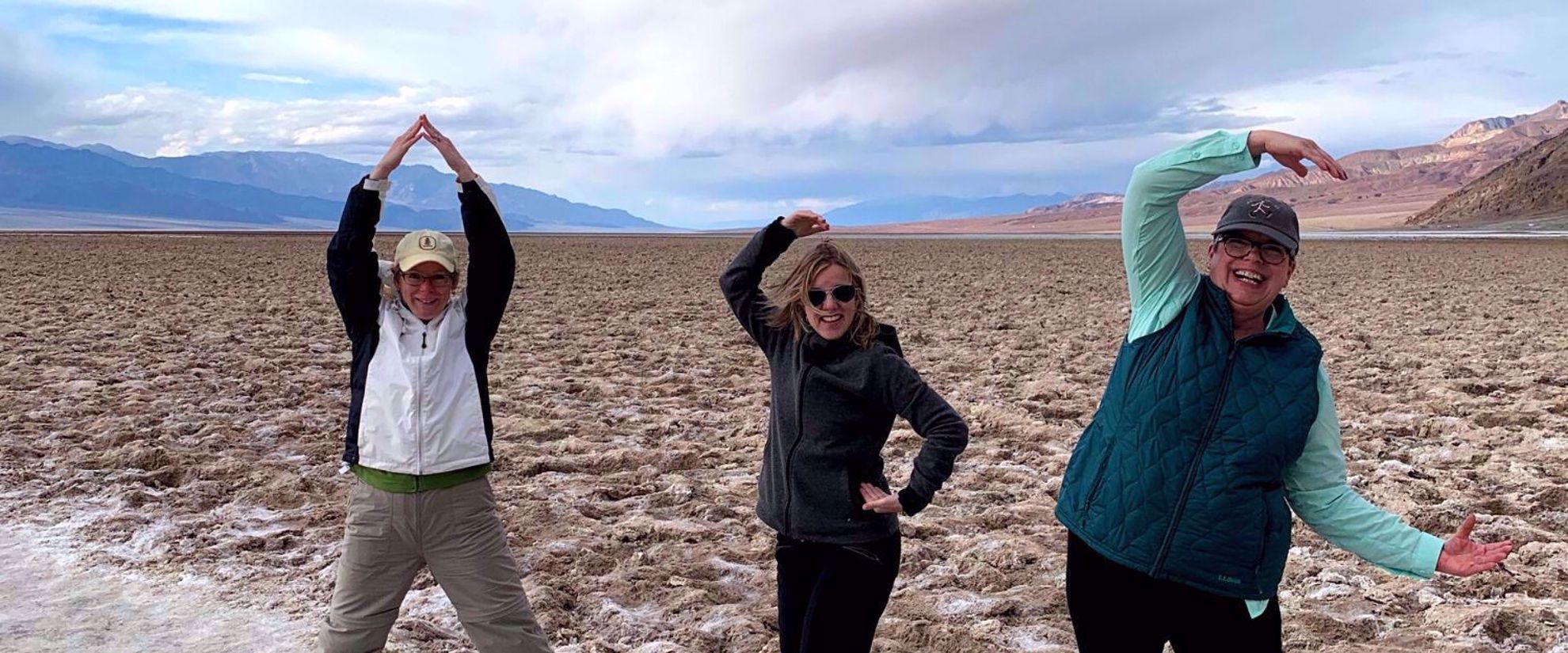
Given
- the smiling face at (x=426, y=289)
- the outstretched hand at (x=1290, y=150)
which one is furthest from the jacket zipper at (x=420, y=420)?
the outstretched hand at (x=1290, y=150)

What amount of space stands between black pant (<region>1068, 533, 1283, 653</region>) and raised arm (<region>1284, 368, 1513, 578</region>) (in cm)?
23

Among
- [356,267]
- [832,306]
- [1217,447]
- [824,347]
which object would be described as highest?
[356,267]

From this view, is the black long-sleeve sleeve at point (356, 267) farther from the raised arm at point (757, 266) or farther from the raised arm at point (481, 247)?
the raised arm at point (757, 266)

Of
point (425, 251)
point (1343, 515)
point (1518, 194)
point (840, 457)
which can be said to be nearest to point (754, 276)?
point (840, 457)

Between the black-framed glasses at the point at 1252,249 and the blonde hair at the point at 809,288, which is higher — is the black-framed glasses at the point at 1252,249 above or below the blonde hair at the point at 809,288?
above

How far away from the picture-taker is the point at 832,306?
2717mm

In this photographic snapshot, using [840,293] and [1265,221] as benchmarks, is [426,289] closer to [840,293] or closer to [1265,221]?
[840,293]

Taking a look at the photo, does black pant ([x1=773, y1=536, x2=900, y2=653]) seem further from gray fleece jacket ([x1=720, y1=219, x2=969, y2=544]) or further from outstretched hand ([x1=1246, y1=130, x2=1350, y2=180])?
outstretched hand ([x1=1246, y1=130, x2=1350, y2=180])

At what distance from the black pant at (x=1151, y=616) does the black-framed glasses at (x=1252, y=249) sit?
29.1 inches

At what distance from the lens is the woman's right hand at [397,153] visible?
9.85 feet

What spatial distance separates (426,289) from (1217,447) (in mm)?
2073

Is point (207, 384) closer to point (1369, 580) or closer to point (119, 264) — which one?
point (1369, 580)

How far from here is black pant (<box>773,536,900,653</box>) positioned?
2.69 metres

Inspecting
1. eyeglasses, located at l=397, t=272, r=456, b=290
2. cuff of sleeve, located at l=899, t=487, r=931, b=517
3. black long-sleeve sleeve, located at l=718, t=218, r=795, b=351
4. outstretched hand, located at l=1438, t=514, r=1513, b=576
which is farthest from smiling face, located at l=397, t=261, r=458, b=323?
outstretched hand, located at l=1438, t=514, r=1513, b=576
